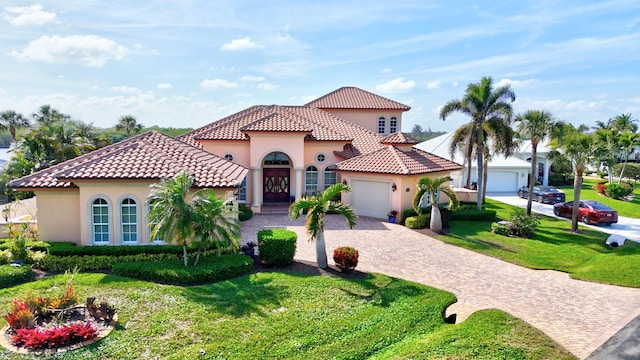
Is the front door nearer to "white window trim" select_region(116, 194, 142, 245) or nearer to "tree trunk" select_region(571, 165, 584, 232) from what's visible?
"white window trim" select_region(116, 194, 142, 245)

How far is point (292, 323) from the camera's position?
10.2 meters

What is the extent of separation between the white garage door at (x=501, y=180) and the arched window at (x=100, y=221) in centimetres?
3628

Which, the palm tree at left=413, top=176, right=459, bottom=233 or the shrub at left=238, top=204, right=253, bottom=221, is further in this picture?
the shrub at left=238, top=204, right=253, bottom=221

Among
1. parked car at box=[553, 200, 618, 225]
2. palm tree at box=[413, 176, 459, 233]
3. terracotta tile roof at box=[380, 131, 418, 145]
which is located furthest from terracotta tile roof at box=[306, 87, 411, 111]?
parked car at box=[553, 200, 618, 225]

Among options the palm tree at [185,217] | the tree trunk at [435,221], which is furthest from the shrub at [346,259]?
the tree trunk at [435,221]

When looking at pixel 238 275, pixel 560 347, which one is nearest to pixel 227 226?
pixel 238 275

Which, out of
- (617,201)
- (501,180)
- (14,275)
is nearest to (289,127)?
(14,275)

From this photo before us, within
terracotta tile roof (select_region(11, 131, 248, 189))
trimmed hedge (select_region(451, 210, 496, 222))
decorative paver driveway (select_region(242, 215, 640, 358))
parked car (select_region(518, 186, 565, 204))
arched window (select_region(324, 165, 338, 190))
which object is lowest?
decorative paver driveway (select_region(242, 215, 640, 358))

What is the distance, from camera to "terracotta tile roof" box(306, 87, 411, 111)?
1441 inches

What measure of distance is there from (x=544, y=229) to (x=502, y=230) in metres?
3.73

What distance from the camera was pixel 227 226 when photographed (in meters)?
14.0

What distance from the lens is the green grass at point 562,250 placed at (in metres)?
15.8

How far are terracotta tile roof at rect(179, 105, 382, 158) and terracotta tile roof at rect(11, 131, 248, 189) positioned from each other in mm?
8726

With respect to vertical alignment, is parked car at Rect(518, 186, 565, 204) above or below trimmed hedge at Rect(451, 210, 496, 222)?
above
